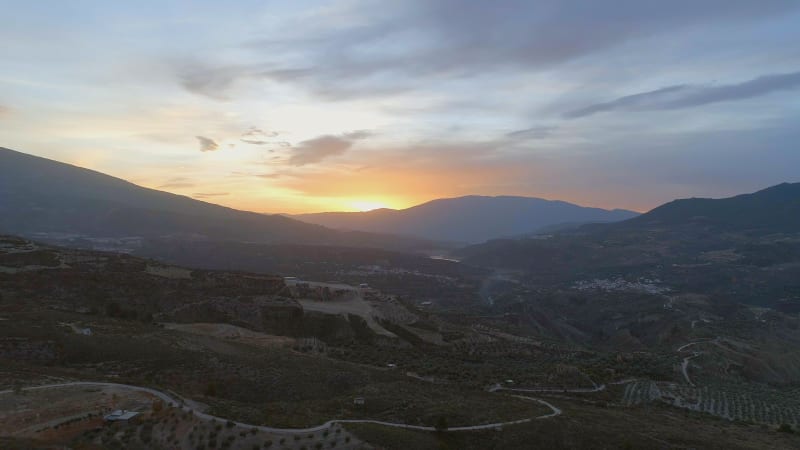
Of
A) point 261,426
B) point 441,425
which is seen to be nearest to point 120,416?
point 261,426

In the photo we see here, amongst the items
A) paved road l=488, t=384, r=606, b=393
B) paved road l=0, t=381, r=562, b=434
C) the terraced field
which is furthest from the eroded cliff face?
the terraced field

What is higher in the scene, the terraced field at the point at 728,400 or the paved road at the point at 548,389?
the paved road at the point at 548,389

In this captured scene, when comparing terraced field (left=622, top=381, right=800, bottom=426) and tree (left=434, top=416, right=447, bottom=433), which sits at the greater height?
tree (left=434, top=416, right=447, bottom=433)

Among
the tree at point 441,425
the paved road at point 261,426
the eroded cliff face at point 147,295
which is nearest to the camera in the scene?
the paved road at point 261,426

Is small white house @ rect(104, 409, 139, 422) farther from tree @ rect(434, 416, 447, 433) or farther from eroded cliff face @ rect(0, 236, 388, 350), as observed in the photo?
eroded cliff face @ rect(0, 236, 388, 350)

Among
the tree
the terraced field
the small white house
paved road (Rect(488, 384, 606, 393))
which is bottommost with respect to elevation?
the terraced field

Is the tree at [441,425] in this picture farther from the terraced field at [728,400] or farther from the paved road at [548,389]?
the terraced field at [728,400]

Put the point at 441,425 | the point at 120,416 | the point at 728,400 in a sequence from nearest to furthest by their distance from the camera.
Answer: the point at 120,416
the point at 441,425
the point at 728,400

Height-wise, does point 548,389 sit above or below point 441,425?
below

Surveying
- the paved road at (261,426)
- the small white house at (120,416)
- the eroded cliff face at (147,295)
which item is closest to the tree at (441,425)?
the paved road at (261,426)

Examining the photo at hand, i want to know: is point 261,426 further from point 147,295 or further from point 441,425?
point 147,295

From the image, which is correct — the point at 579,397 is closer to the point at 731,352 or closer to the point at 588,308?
the point at 731,352

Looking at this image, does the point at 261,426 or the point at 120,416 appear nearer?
the point at 120,416

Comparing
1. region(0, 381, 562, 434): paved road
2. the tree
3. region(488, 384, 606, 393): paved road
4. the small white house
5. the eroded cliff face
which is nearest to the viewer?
the small white house
